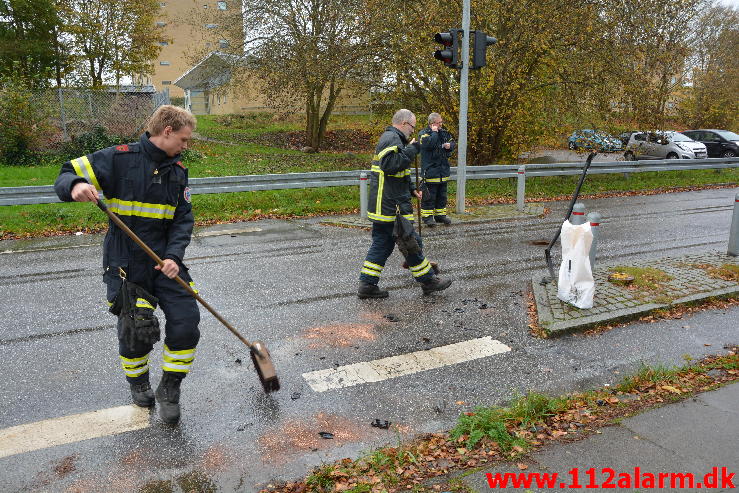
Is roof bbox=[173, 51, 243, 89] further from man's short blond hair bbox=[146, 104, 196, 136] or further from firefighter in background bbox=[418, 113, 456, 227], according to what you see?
man's short blond hair bbox=[146, 104, 196, 136]

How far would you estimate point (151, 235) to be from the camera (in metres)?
3.83

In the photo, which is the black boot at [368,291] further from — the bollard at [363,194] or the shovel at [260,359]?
the bollard at [363,194]

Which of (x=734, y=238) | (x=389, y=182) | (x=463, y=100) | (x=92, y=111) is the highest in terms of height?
(x=92, y=111)

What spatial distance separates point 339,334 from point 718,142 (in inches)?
1033

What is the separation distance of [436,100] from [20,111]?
12688 millimetres

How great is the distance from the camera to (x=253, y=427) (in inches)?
155

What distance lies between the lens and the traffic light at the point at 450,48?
10945 millimetres

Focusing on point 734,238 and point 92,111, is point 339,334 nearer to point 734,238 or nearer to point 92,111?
point 734,238

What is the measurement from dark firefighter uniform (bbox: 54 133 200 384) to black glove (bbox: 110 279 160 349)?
1.3 inches

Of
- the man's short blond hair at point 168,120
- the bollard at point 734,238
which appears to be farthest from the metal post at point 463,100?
the man's short blond hair at point 168,120

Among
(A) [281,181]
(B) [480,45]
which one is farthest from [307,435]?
(B) [480,45]

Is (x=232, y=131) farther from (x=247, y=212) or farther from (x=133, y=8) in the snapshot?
(x=247, y=212)

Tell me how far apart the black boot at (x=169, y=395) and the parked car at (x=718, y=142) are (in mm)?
27545

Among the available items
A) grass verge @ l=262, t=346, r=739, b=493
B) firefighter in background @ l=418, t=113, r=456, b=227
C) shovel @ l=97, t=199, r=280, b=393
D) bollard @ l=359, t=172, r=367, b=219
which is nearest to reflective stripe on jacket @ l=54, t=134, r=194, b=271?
shovel @ l=97, t=199, r=280, b=393
